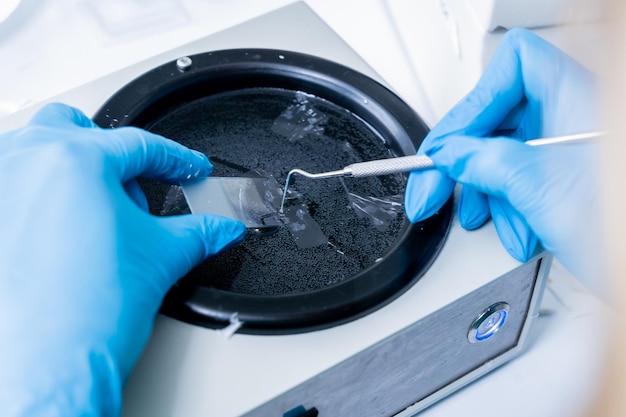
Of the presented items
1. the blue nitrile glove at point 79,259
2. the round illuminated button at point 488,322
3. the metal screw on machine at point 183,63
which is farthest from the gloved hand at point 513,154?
the metal screw on machine at point 183,63

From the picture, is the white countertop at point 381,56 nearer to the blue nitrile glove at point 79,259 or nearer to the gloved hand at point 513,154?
the gloved hand at point 513,154

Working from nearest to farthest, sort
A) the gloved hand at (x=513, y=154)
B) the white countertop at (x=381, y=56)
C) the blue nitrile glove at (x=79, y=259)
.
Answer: the blue nitrile glove at (x=79, y=259) → the gloved hand at (x=513, y=154) → the white countertop at (x=381, y=56)

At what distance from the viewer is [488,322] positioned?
0.99 metres

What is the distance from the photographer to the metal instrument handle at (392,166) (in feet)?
2.95

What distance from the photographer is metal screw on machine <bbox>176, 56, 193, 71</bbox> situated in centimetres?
107

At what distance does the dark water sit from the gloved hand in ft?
0.31

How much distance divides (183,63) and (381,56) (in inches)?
16.0

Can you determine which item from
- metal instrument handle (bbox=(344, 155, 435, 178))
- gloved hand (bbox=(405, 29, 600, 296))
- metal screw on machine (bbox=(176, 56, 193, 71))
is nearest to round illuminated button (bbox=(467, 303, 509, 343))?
gloved hand (bbox=(405, 29, 600, 296))

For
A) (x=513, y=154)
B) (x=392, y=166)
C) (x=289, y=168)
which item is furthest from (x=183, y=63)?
(x=513, y=154)

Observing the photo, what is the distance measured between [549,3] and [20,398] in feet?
2.90

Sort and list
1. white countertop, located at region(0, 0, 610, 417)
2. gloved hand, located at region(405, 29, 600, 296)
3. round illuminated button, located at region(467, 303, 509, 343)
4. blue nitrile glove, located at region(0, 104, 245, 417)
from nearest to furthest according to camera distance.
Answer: blue nitrile glove, located at region(0, 104, 245, 417), gloved hand, located at region(405, 29, 600, 296), round illuminated button, located at region(467, 303, 509, 343), white countertop, located at region(0, 0, 610, 417)

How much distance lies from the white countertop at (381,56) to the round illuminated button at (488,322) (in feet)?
0.44

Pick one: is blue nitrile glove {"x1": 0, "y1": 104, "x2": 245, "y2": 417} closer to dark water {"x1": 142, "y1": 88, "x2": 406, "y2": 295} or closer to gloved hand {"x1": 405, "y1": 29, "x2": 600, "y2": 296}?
dark water {"x1": 142, "y1": 88, "x2": 406, "y2": 295}

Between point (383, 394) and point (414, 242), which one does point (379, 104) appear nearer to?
point (414, 242)
